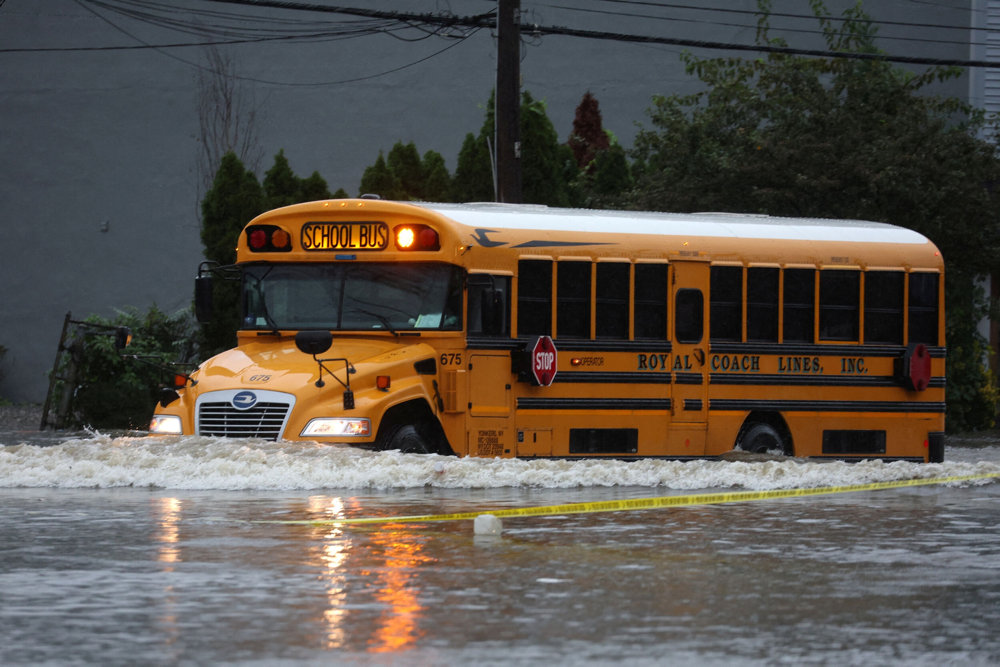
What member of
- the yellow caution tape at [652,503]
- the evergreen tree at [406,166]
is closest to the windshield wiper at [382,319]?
the yellow caution tape at [652,503]

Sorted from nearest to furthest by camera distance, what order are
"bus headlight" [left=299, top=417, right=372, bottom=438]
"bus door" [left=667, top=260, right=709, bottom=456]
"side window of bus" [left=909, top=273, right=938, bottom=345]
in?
"bus headlight" [left=299, top=417, right=372, bottom=438]
"bus door" [left=667, top=260, right=709, bottom=456]
"side window of bus" [left=909, top=273, right=938, bottom=345]

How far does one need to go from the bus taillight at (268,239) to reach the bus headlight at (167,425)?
2172 millimetres

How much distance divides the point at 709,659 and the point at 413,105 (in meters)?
29.5

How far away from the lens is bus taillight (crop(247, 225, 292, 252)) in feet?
58.2

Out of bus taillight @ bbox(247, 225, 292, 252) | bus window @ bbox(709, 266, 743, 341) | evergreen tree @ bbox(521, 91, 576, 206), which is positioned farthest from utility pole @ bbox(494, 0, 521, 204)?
evergreen tree @ bbox(521, 91, 576, 206)

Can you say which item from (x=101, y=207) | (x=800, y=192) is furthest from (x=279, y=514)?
(x=101, y=207)

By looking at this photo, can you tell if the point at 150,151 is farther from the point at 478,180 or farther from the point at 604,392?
the point at 604,392

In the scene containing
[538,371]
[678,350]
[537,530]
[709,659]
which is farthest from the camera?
[678,350]

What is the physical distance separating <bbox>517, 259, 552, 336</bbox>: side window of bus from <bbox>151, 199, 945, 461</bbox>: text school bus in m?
0.02

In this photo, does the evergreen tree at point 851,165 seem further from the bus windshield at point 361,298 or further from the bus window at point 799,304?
the bus windshield at point 361,298

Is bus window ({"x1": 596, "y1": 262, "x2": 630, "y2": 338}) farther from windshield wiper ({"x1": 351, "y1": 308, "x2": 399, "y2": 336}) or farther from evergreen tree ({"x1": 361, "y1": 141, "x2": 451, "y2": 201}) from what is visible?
evergreen tree ({"x1": 361, "y1": 141, "x2": 451, "y2": 201})

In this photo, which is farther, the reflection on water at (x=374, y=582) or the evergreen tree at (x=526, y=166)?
the evergreen tree at (x=526, y=166)

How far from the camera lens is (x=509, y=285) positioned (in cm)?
1755

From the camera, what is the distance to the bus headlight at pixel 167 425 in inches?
648
